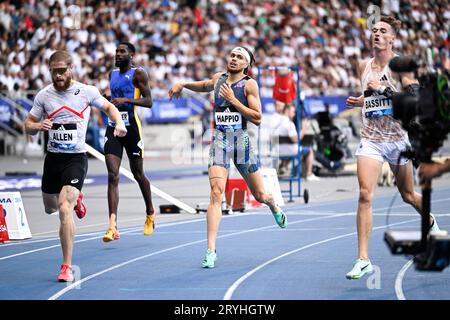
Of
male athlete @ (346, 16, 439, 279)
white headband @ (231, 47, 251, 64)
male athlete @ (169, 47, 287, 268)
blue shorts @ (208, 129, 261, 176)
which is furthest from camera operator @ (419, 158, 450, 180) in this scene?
white headband @ (231, 47, 251, 64)

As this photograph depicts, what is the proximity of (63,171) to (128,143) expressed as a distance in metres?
3.31

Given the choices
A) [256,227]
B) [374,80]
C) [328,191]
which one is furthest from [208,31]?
[374,80]

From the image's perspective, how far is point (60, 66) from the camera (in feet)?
35.6

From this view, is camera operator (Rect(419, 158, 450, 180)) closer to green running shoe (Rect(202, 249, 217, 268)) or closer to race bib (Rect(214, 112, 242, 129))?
green running shoe (Rect(202, 249, 217, 268))

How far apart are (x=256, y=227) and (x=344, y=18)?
2861cm

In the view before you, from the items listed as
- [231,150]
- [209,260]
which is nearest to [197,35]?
[231,150]

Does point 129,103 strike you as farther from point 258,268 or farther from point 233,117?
point 258,268

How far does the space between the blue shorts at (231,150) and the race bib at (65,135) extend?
1.56m

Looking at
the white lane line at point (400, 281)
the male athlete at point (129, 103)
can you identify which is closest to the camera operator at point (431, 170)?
the white lane line at point (400, 281)

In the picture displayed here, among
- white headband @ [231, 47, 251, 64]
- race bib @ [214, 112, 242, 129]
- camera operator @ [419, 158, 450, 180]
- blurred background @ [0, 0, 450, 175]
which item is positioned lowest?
camera operator @ [419, 158, 450, 180]

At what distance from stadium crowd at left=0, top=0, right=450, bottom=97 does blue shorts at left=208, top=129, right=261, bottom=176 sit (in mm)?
18869

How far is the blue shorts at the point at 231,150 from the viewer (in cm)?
1187

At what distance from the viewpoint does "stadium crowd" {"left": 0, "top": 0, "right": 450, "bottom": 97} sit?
31.6 m

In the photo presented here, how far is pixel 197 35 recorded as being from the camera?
37.2 meters
